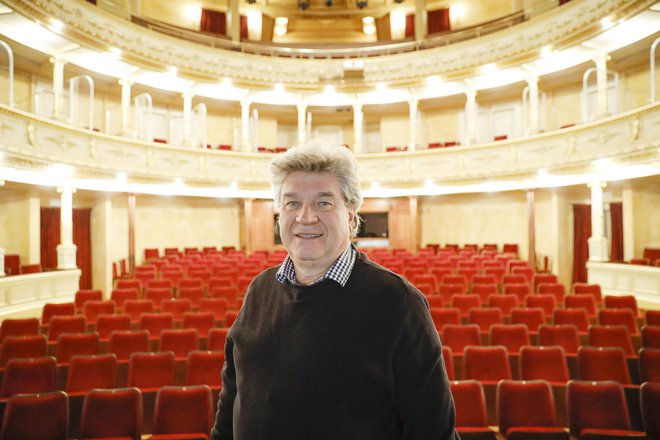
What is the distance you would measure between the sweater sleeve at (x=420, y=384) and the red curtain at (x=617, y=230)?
13481 mm

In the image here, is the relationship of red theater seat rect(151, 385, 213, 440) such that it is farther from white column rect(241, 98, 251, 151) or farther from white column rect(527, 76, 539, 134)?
white column rect(527, 76, 539, 134)

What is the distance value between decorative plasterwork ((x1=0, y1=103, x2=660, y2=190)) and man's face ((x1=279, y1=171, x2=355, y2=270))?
8948 mm

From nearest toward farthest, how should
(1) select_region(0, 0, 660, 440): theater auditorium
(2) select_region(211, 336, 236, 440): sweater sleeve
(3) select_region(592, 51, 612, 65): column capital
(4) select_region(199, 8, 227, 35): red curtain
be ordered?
1. (2) select_region(211, 336, 236, 440): sweater sleeve
2. (1) select_region(0, 0, 660, 440): theater auditorium
3. (3) select_region(592, 51, 612, 65): column capital
4. (4) select_region(199, 8, 227, 35): red curtain

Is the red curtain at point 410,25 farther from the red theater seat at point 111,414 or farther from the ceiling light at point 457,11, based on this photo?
the red theater seat at point 111,414

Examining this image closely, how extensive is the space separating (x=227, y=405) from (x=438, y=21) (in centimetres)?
1998

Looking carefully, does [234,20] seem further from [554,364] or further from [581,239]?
[554,364]

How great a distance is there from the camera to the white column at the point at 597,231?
10461 millimetres

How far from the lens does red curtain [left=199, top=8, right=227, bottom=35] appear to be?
18.2m

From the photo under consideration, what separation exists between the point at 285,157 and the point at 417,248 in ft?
50.5

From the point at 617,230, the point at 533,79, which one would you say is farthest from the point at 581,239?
the point at 533,79

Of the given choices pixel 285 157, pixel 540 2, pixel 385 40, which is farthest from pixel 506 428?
pixel 385 40

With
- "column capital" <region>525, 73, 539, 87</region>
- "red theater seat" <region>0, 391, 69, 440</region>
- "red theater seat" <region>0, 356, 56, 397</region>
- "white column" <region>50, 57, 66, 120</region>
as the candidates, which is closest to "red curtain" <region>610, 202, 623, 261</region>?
"column capital" <region>525, 73, 539, 87</region>

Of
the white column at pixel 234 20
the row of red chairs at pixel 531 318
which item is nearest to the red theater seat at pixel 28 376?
the row of red chairs at pixel 531 318

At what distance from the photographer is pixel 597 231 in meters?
10.7
